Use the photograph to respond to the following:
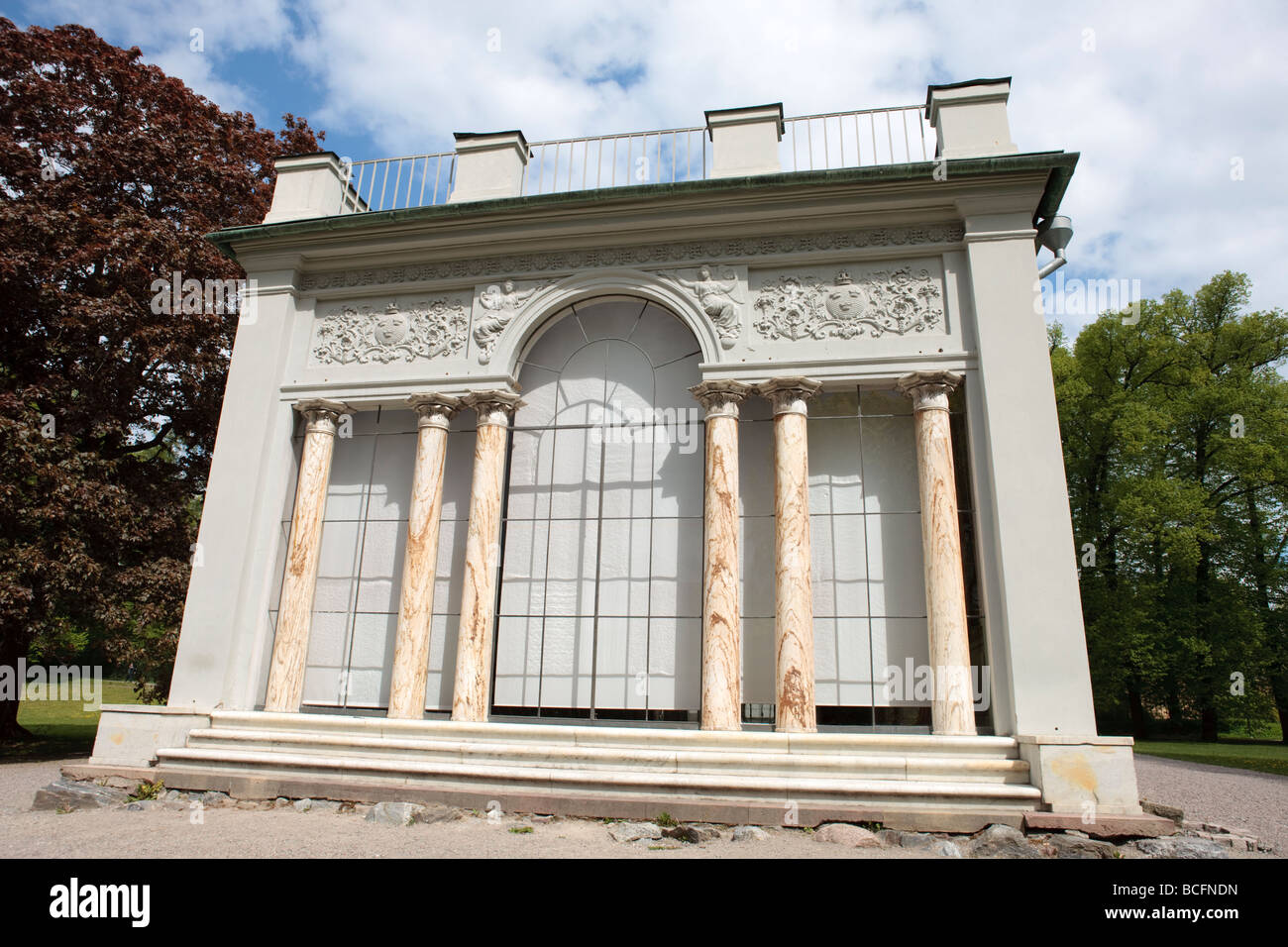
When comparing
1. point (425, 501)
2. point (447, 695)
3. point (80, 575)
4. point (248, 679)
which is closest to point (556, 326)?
point (425, 501)

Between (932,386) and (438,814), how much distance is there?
844cm

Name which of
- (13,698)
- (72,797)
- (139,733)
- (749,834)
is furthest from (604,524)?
(13,698)

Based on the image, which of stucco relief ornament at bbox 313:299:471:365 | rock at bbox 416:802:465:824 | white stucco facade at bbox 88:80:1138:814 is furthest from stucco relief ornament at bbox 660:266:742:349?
rock at bbox 416:802:465:824

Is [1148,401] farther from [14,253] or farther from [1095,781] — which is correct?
[14,253]

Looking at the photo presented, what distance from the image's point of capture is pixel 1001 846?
24.1 feet

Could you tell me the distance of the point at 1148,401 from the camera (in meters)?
24.3

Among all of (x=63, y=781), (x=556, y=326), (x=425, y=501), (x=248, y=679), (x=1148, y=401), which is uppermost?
(x=1148, y=401)

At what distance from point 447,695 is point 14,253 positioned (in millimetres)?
11517

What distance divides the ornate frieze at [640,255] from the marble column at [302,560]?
2366 mm

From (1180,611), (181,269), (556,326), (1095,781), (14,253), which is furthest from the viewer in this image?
(1180,611)

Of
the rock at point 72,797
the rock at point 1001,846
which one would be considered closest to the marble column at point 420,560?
the rock at point 72,797

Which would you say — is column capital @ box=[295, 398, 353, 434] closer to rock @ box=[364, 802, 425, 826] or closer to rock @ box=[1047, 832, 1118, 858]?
rock @ box=[364, 802, 425, 826]

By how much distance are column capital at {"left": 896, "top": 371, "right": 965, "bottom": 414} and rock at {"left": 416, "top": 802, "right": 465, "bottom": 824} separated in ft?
26.2

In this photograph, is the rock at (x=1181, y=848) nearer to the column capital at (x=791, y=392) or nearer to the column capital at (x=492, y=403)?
the column capital at (x=791, y=392)
